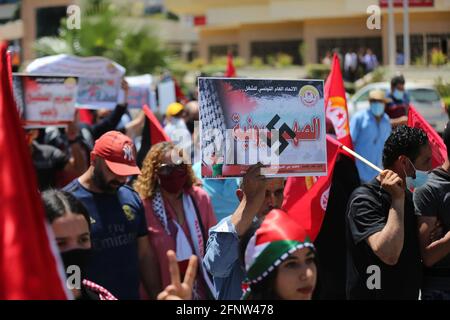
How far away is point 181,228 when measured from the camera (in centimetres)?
581

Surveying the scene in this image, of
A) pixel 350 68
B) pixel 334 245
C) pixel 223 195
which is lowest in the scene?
pixel 334 245

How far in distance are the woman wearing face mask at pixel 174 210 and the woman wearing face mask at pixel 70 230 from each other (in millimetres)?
1643

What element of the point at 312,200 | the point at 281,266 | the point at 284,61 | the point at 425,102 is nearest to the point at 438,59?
the point at 425,102

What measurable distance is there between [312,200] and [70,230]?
2.62 meters

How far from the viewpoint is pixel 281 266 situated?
343 cm

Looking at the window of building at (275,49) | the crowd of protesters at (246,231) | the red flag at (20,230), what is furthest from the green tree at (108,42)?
the red flag at (20,230)

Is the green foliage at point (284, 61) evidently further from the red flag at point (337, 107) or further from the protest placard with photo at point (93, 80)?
the red flag at point (337, 107)

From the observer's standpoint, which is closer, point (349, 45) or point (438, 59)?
point (438, 59)

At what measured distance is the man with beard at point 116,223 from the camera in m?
5.24

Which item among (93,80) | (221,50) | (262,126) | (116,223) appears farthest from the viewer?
(221,50)

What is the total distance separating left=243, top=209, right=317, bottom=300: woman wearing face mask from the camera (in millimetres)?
3426

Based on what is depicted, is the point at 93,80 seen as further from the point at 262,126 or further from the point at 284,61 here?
the point at 284,61
